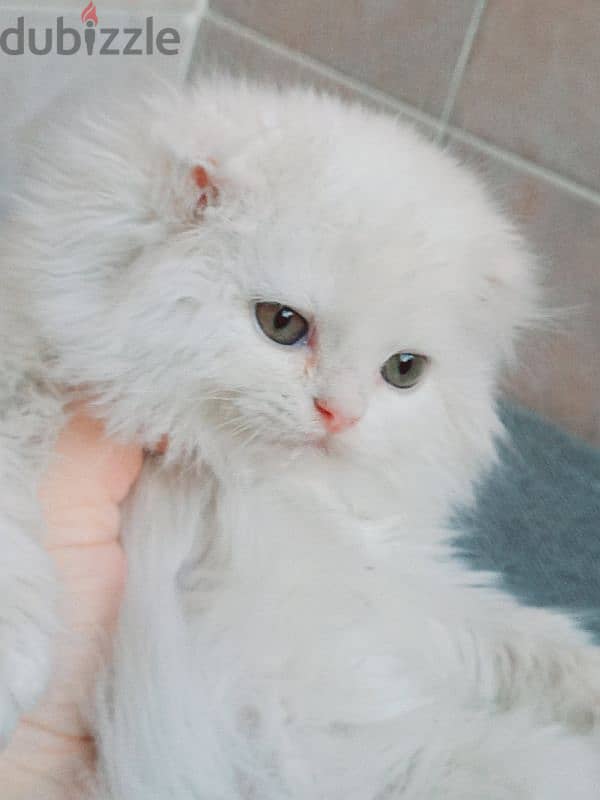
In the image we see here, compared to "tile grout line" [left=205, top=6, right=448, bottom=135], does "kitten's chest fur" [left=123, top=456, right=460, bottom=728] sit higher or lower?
lower

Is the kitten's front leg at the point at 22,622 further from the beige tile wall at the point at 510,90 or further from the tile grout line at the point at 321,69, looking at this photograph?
the tile grout line at the point at 321,69

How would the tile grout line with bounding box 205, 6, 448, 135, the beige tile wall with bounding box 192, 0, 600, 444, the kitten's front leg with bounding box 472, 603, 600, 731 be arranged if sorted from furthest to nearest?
the tile grout line with bounding box 205, 6, 448, 135 < the beige tile wall with bounding box 192, 0, 600, 444 < the kitten's front leg with bounding box 472, 603, 600, 731

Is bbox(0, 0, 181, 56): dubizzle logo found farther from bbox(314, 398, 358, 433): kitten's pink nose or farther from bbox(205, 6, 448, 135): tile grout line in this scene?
bbox(314, 398, 358, 433): kitten's pink nose

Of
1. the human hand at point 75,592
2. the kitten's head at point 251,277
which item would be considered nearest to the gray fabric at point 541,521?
the kitten's head at point 251,277

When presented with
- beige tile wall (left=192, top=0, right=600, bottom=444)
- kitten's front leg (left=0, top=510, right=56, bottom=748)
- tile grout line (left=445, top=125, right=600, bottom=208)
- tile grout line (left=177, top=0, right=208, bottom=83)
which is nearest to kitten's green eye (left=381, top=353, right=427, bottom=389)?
kitten's front leg (left=0, top=510, right=56, bottom=748)

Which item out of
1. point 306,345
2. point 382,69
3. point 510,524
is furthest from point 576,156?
point 306,345

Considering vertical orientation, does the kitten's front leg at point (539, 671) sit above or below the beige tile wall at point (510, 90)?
below

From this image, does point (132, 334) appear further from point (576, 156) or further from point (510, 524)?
point (576, 156)
